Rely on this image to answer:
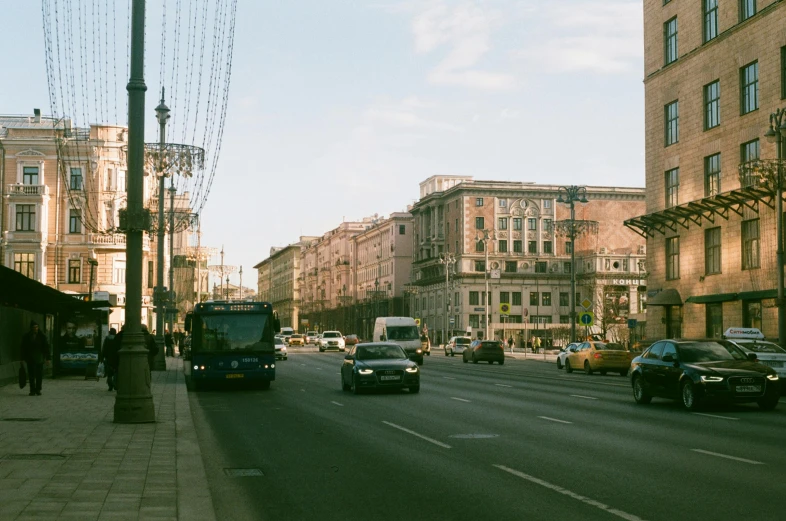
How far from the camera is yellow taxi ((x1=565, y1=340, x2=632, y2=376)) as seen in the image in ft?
150

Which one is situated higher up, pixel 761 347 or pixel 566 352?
pixel 761 347

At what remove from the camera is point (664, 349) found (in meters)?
23.2

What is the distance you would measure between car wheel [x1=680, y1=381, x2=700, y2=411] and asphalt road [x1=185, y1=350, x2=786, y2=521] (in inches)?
10.2

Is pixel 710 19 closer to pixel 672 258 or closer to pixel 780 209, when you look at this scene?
pixel 672 258

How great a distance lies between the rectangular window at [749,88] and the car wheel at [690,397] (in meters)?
27.6

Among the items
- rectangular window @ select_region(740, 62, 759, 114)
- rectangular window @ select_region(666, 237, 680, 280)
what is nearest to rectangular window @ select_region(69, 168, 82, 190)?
rectangular window @ select_region(666, 237, 680, 280)

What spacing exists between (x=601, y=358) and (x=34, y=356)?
2754 centimetres

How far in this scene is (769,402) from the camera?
21.6 m

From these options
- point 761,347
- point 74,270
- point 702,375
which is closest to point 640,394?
point 702,375

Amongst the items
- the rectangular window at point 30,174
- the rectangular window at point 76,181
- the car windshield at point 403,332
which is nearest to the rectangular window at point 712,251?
the car windshield at point 403,332

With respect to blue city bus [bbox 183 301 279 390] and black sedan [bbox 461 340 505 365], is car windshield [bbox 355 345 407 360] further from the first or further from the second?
black sedan [bbox 461 340 505 365]

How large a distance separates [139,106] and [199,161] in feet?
22.3

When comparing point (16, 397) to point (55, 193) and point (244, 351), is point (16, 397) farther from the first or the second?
point (55, 193)

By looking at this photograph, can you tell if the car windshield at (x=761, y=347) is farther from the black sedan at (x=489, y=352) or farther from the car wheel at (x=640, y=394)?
the black sedan at (x=489, y=352)
